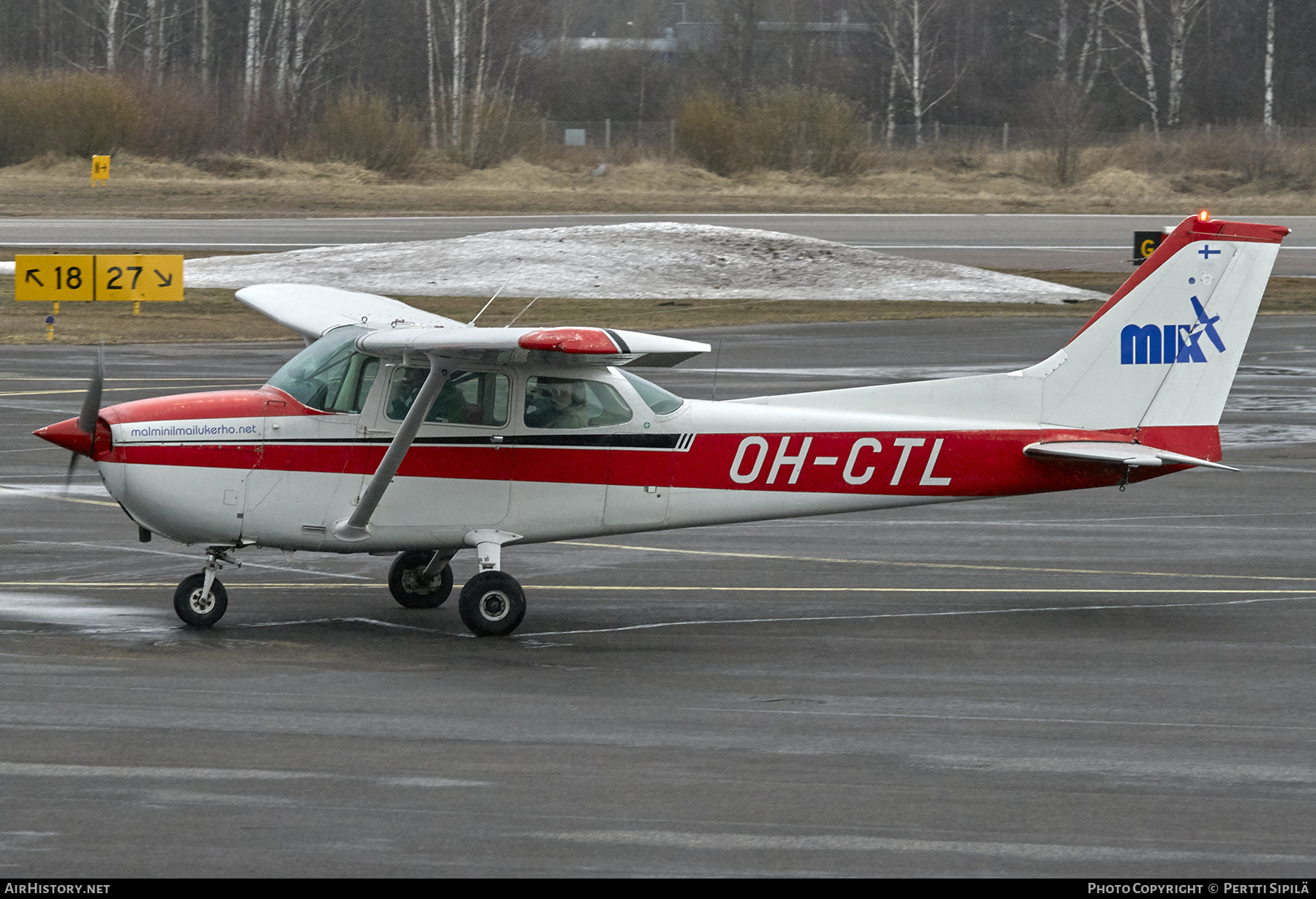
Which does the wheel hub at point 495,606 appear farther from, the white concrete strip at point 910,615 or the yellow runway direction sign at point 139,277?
the yellow runway direction sign at point 139,277

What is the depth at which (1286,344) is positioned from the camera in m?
29.1

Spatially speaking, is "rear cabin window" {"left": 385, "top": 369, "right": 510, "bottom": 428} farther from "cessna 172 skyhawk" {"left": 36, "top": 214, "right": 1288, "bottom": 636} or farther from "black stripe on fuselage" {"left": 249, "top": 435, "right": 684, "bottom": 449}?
"black stripe on fuselage" {"left": 249, "top": 435, "right": 684, "bottom": 449}

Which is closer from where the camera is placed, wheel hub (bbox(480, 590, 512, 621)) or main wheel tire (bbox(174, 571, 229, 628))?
wheel hub (bbox(480, 590, 512, 621))

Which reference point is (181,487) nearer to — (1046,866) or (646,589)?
(646,589)

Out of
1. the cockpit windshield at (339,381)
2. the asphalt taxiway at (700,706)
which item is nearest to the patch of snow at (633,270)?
the asphalt taxiway at (700,706)

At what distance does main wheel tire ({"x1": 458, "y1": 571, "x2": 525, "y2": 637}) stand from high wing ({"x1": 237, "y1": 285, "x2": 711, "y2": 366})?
1.54m

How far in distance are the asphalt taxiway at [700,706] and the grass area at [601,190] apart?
39700 mm

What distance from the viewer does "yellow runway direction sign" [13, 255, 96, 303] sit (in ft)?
92.5

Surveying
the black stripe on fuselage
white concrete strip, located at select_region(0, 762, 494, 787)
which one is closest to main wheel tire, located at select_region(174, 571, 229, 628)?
the black stripe on fuselage

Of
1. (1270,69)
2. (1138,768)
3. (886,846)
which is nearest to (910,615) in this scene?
(1138,768)

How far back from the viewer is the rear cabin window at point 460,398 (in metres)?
10.5

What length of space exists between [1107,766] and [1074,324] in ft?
81.2

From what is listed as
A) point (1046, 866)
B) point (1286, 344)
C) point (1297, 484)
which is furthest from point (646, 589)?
point (1286, 344)

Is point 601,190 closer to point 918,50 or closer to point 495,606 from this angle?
point 918,50
